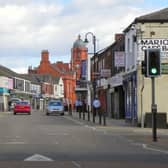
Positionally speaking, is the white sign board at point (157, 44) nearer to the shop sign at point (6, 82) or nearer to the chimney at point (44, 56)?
the shop sign at point (6, 82)

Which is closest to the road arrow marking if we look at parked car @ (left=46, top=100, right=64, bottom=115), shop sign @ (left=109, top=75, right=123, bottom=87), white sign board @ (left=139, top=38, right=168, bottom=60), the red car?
white sign board @ (left=139, top=38, right=168, bottom=60)

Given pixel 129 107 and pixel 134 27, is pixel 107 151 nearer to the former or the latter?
pixel 134 27

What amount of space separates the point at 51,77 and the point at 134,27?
424 ft

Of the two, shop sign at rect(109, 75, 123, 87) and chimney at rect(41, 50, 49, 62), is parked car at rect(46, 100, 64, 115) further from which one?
chimney at rect(41, 50, 49, 62)

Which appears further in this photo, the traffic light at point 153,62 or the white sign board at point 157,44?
the white sign board at point 157,44

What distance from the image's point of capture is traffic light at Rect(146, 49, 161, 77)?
27.0 metres

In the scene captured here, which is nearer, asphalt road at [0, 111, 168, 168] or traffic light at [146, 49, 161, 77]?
asphalt road at [0, 111, 168, 168]

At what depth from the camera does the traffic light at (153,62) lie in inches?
1062

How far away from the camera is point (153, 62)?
27141 mm

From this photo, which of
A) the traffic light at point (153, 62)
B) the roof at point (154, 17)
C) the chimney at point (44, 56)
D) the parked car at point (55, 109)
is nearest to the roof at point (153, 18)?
the roof at point (154, 17)

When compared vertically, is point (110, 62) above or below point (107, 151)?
above

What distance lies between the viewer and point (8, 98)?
12012 cm

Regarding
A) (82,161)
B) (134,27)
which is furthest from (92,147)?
(134,27)

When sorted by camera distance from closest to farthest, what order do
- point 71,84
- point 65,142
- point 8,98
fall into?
1. point 65,142
2. point 8,98
3. point 71,84
